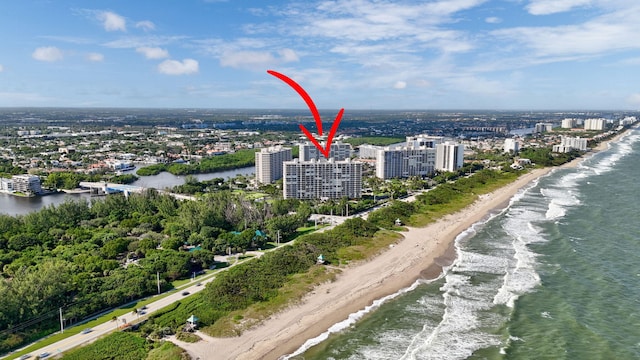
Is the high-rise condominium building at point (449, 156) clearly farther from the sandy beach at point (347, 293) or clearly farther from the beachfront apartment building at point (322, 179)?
the sandy beach at point (347, 293)

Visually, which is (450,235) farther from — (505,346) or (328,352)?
(328,352)

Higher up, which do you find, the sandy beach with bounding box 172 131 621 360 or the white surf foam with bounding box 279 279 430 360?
the sandy beach with bounding box 172 131 621 360

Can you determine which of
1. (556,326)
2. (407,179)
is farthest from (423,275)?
(407,179)

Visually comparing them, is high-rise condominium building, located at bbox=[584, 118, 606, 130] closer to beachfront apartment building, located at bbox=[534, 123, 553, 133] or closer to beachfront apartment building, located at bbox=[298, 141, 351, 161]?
beachfront apartment building, located at bbox=[534, 123, 553, 133]

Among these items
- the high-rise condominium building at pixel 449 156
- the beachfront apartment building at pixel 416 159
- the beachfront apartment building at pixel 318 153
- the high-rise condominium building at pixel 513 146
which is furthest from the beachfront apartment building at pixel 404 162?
the high-rise condominium building at pixel 513 146

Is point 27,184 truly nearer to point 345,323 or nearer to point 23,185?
point 23,185

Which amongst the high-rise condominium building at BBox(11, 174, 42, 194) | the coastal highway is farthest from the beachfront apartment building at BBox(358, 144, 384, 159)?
the coastal highway
